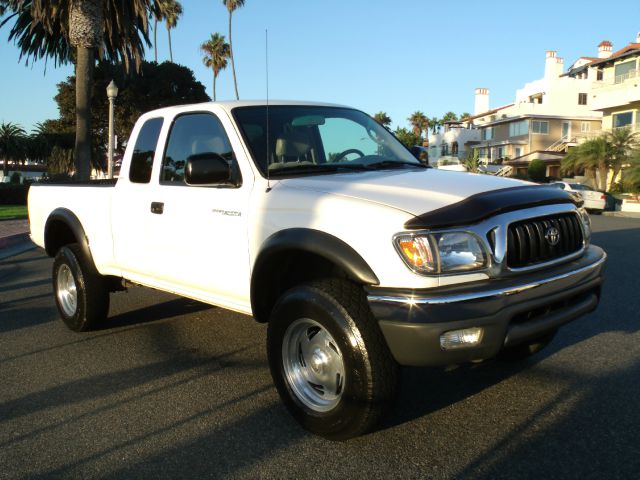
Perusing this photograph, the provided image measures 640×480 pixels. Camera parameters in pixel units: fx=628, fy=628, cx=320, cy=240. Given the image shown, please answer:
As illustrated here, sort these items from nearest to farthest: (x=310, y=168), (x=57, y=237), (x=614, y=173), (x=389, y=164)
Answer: (x=310, y=168) < (x=389, y=164) < (x=57, y=237) < (x=614, y=173)

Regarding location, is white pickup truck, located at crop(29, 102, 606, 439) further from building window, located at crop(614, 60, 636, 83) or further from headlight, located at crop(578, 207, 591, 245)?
building window, located at crop(614, 60, 636, 83)

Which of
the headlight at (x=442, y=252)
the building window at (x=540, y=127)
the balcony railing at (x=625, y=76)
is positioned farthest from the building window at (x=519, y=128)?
the headlight at (x=442, y=252)

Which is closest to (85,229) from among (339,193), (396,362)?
(339,193)

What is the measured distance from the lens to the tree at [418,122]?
4038 inches

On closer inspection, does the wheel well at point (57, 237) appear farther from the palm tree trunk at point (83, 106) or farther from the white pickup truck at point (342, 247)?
the palm tree trunk at point (83, 106)

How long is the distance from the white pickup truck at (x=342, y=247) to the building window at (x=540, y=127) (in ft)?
185

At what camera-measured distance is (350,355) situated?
3.16m

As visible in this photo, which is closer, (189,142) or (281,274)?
(281,274)

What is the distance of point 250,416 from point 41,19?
62.5 feet

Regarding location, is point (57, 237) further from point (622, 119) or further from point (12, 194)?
point (622, 119)

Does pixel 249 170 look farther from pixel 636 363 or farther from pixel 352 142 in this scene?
pixel 636 363

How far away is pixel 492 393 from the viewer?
412 centimetres

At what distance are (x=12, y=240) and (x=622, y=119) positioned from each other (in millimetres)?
39949

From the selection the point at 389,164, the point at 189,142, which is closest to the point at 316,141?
the point at 389,164
